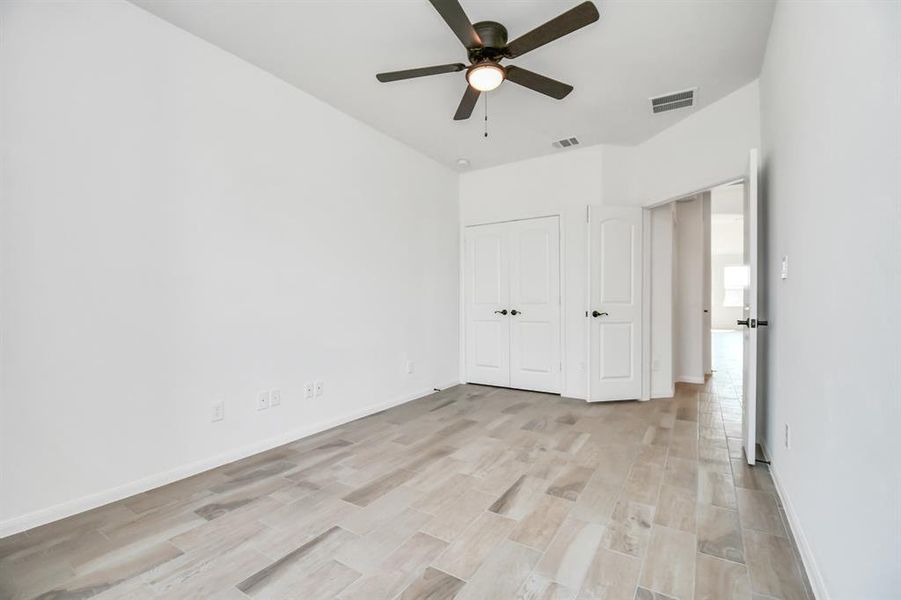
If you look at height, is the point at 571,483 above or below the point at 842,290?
below

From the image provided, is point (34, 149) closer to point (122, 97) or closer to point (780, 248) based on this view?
point (122, 97)

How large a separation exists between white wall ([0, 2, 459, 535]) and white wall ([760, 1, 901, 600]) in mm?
3137

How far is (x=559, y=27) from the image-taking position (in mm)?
1995

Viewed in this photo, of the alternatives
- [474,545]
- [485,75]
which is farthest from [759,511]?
[485,75]

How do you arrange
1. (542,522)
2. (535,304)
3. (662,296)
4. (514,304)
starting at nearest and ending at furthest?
(542,522)
(662,296)
(535,304)
(514,304)

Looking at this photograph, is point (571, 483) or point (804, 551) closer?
point (804, 551)

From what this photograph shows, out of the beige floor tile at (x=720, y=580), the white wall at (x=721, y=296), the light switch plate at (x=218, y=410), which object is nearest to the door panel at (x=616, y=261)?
the beige floor tile at (x=720, y=580)

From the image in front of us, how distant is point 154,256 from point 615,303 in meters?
4.05

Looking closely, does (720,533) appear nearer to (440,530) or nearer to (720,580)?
(720,580)

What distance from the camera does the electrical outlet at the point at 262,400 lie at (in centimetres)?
298

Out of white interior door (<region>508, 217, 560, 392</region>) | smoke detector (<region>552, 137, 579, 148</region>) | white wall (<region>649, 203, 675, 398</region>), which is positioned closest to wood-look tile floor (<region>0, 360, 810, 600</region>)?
white wall (<region>649, 203, 675, 398</region>)

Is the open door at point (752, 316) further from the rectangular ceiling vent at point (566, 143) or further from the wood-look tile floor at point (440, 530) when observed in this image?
the rectangular ceiling vent at point (566, 143)

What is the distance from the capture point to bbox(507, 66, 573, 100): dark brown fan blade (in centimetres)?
244

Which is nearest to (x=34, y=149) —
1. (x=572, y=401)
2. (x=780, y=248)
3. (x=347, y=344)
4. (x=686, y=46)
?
(x=347, y=344)
